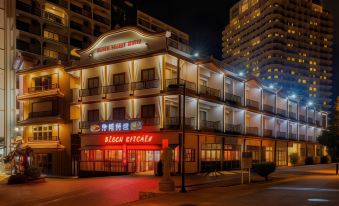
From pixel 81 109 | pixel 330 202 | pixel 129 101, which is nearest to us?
pixel 330 202

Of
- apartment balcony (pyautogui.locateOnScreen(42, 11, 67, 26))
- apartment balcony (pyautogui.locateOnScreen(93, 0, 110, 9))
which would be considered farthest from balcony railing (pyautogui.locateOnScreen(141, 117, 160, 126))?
apartment balcony (pyautogui.locateOnScreen(93, 0, 110, 9))

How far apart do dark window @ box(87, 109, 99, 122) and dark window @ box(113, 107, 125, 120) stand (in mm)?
2599

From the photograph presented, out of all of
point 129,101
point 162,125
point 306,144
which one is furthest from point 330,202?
point 306,144

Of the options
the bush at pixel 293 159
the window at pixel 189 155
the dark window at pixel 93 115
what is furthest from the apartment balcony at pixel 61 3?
the bush at pixel 293 159

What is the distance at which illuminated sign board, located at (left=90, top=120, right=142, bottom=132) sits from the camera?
128 feet

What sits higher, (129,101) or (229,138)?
(129,101)

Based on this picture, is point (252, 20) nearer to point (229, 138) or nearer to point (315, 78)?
point (315, 78)

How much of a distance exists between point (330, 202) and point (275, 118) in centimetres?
4143

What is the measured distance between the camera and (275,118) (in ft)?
196

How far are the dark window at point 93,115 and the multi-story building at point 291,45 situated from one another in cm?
11785

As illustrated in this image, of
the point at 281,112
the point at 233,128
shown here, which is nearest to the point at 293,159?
the point at 281,112

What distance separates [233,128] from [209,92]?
6537 mm

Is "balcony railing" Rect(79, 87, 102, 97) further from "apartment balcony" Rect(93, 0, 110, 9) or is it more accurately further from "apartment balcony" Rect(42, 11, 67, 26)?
"apartment balcony" Rect(93, 0, 110, 9)

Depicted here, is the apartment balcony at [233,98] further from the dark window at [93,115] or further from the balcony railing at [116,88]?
the dark window at [93,115]
